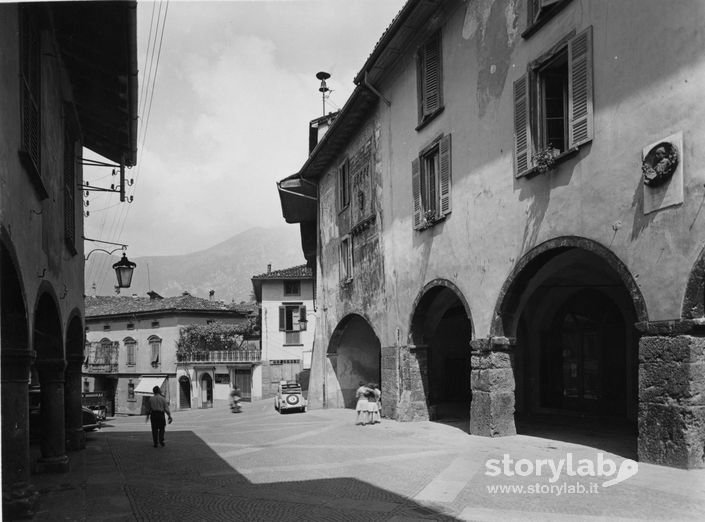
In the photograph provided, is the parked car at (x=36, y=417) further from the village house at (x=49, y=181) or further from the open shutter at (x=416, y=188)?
the open shutter at (x=416, y=188)

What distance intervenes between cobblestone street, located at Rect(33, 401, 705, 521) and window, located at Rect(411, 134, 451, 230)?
4.91 meters

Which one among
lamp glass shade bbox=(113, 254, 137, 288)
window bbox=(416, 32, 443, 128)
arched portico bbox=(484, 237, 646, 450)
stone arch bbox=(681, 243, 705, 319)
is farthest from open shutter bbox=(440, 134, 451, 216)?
lamp glass shade bbox=(113, 254, 137, 288)

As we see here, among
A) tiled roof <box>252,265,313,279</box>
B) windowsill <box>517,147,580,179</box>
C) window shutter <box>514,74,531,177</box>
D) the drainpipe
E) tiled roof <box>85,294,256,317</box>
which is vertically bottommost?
tiled roof <box>85,294,256,317</box>

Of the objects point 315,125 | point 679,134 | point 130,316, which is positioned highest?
point 315,125

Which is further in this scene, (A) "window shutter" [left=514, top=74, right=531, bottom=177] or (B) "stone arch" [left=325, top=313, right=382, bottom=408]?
(B) "stone arch" [left=325, top=313, right=382, bottom=408]

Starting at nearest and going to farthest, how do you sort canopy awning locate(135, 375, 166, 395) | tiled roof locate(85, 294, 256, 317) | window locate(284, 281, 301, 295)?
window locate(284, 281, 301, 295)
canopy awning locate(135, 375, 166, 395)
tiled roof locate(85, 294, 256, 317)

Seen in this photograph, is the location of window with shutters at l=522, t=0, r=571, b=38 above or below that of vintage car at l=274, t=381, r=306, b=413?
above

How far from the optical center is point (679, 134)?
8336mm

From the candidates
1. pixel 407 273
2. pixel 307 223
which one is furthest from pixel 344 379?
pixel 307 223

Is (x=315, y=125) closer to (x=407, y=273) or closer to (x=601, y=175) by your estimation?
(x=407, y=273)

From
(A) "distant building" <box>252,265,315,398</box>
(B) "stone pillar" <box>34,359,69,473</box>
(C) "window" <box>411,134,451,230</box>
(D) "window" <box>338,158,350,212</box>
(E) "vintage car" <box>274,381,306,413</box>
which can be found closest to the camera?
(B) "stone pillar" <box>34,359,69,473</box>

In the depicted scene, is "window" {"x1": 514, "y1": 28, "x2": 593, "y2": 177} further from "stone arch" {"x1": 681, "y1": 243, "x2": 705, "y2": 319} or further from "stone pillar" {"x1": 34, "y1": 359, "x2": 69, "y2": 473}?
"stone pillar" {"x1": 34, "y1": 359, "x2": 69, "y2": 473}

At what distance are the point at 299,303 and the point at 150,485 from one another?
34461 mm

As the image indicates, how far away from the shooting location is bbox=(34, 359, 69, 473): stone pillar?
10930 mm
